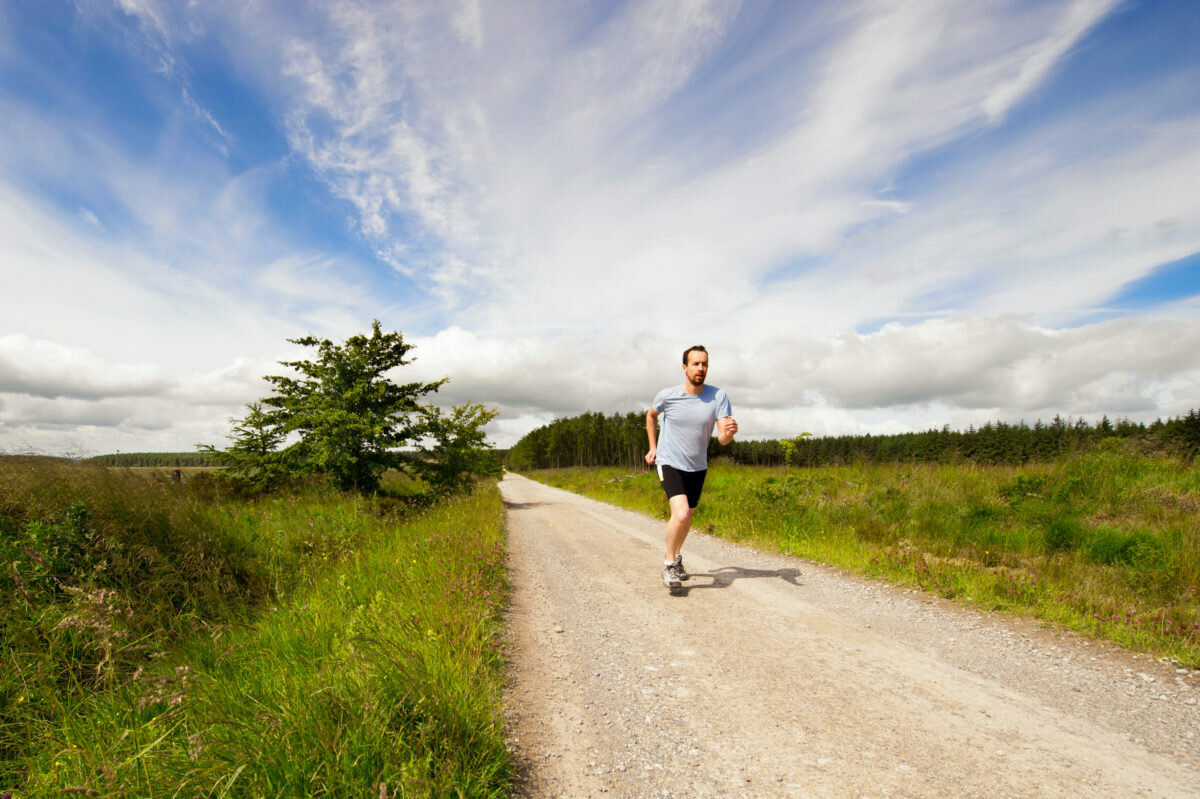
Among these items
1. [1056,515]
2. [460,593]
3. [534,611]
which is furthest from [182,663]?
[1056,515]

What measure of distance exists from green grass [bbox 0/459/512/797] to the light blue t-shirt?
2.36m

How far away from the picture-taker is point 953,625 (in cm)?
441

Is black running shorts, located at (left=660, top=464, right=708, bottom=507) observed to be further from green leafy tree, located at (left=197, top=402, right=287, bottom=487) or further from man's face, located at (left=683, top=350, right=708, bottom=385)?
green leafy tree, located at (left=197, top=402, right=287, bottom=487)

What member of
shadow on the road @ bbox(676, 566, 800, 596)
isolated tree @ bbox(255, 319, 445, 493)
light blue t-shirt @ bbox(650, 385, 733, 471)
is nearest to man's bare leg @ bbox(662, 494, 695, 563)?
light blue t-shirt @ bbox(650, 385, 733, 471)

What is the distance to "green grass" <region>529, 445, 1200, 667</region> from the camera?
4.45 meters

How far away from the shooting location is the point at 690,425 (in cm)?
552

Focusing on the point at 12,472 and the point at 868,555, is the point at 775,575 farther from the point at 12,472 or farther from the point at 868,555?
the point at 12,472

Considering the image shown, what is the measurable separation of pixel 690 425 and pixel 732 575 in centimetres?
214

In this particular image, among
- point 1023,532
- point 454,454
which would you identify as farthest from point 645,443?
point 1023,532

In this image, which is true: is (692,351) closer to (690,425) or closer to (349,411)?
(690,425)

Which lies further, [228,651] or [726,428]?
[726,428]

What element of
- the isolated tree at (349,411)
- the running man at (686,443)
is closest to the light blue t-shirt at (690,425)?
the running man at (686,443)

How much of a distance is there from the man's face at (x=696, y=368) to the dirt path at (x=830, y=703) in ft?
7.44

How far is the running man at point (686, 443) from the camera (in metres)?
5.47
